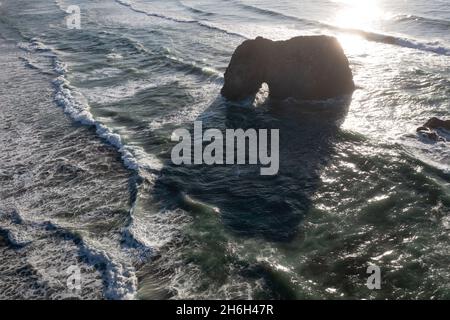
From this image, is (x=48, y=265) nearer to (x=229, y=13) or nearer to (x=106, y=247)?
(x=106, y=247)

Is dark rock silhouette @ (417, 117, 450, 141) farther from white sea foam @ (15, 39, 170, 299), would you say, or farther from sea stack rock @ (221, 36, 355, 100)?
white sea foam @ (15, 39, 170, 299)

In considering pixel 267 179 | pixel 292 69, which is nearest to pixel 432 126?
pixel 292 69

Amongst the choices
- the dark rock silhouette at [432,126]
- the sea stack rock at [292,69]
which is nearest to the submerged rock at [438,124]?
the dark rock silhouette at [432,126]

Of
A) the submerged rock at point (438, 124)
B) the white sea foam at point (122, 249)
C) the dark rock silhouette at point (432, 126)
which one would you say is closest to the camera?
the white sea foam at point (122, 249)

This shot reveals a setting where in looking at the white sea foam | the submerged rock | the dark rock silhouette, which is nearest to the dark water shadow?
the white sea foam

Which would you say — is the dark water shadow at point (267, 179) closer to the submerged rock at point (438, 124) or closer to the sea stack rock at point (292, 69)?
the sea stack rock at point (292, 69)

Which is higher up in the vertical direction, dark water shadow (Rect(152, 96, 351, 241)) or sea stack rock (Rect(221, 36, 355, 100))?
sea stack rock (Rect(221, 36, 355, 100))
